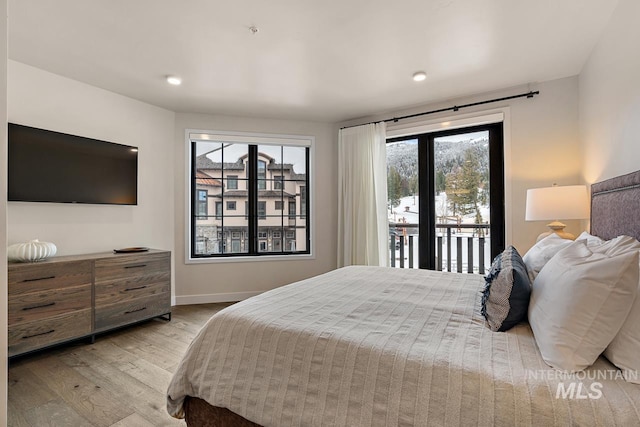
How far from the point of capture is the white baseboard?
3.84m

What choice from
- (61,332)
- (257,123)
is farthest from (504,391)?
(257,123)

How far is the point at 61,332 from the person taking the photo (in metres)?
2.43

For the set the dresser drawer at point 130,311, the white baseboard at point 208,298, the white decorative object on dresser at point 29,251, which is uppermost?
the white decorative object on dresser at point 29,251

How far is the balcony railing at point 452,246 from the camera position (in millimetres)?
3455

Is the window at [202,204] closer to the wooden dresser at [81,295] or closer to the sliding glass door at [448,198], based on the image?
the wooden dresser at [81,295]

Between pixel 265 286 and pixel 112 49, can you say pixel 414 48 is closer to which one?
pixel 112 49

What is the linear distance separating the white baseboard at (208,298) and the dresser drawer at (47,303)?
129 cm

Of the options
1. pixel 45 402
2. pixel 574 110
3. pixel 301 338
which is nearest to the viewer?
pixel 301 338

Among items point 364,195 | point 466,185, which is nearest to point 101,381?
point 364,195

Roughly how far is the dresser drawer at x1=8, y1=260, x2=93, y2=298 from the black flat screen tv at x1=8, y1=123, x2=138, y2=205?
643 mm

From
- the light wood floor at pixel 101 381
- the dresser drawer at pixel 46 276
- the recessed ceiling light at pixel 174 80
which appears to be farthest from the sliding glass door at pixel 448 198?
the dresser drawer at pixel 46 276

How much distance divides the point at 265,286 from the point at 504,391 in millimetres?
3543

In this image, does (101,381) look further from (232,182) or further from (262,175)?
(262,175)

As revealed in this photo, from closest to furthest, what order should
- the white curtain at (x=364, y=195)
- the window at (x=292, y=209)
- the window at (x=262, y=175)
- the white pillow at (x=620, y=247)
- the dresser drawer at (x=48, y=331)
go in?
the white pillow at (x=620, y=247)
the dresser drawer at (x=48, y=331)
the white curtain at (x=364, y=195)
the window at (x=262, y=175)
the window at (x=292, y=209)
